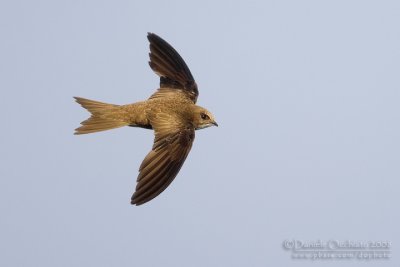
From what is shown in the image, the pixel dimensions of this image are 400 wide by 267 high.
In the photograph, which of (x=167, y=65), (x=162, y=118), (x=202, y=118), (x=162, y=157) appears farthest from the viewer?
(x=167, y=65)

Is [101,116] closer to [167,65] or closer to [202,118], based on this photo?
[202,118]

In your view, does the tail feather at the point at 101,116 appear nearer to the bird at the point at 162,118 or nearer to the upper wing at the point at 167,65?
the bird at the point at 162,118

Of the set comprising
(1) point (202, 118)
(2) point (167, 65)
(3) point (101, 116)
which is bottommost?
(3) point (101, 116)

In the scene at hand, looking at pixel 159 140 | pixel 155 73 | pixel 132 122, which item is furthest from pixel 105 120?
pixel 155 73

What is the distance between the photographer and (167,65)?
1107 centimetres

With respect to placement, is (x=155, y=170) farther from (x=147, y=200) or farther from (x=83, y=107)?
(x=83, y=107)

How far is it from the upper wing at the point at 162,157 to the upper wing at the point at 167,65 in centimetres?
146

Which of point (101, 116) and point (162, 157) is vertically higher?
point (101, 116)

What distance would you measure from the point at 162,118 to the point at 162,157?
0.97 metres

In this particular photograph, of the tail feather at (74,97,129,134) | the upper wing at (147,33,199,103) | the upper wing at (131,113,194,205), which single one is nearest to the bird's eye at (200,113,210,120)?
the upper wing at (131,113,194,205)

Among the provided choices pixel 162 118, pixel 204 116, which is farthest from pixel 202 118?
pixel 162 118

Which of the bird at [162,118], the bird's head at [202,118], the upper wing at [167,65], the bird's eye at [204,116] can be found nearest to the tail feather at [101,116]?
the bird at [162,118]

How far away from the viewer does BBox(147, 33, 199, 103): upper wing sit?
35.9 feet

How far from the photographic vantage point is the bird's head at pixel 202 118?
393 inches
